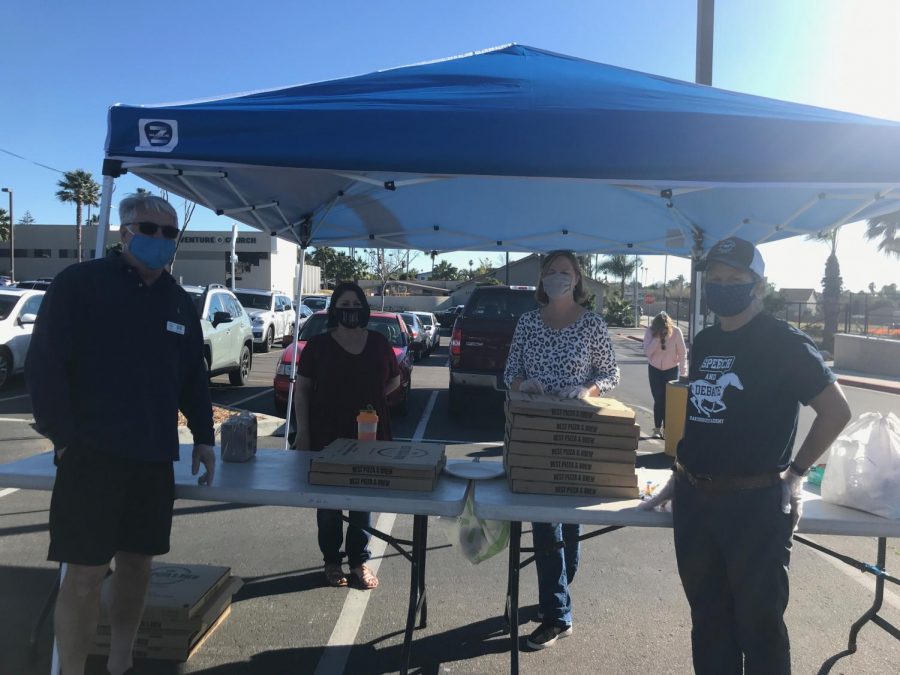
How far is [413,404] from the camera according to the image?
10703mm

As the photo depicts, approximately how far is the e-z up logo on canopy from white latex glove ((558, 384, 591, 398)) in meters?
2.14

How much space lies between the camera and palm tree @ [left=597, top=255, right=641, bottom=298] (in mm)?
59606

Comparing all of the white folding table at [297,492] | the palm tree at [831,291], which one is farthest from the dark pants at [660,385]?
the palm tree at [831,291]

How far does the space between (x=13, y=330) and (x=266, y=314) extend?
901cm

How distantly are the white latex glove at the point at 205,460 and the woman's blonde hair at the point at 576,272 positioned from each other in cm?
182

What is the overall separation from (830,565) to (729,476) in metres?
3.05

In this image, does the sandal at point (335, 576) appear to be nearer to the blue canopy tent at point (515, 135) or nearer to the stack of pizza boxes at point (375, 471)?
the stack of pizza boxes at point (375, 471)

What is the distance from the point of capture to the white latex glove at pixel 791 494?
83.0 inches

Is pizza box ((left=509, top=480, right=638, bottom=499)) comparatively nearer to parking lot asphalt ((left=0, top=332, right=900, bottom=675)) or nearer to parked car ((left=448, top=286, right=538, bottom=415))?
parking lot asphalt ((left=0, top=332, right=900, bottom=675))

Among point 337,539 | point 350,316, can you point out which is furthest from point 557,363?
point 337,539

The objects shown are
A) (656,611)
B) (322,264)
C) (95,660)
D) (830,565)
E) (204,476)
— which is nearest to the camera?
(204,476)

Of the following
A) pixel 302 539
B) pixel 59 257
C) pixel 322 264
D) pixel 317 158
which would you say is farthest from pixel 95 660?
pixel 322 264

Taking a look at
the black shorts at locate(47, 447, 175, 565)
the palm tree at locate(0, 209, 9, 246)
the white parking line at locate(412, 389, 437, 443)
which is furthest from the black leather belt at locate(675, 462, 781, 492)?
the palm tree at locate(0, 209, 9, 246)

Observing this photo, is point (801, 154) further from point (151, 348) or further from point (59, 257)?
point (59, 257)
